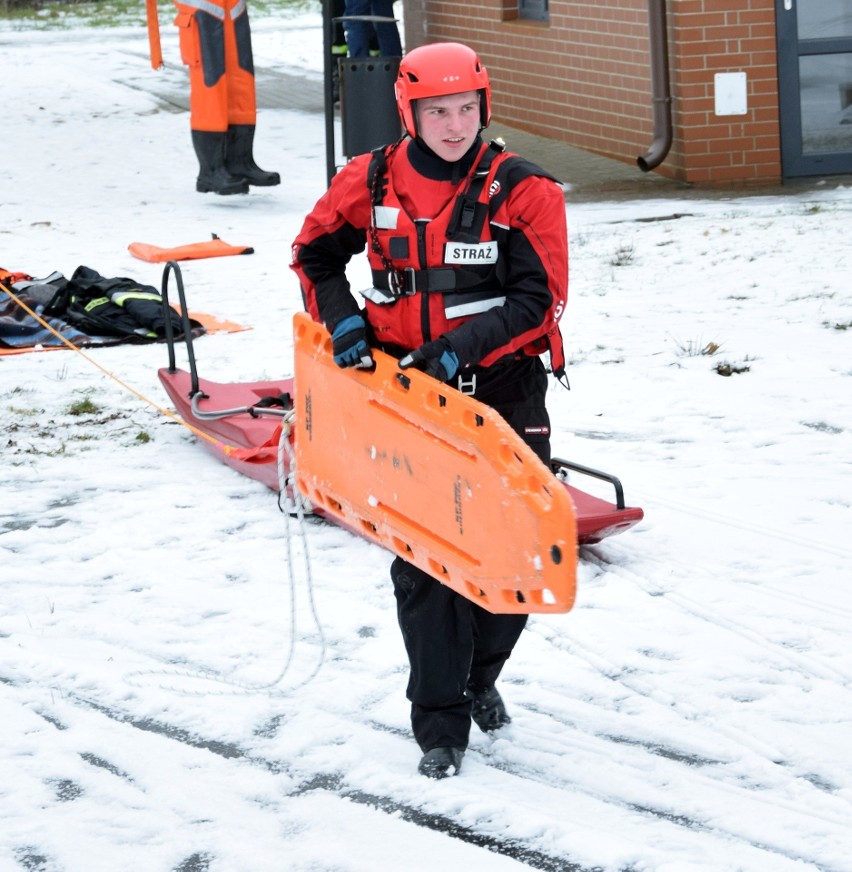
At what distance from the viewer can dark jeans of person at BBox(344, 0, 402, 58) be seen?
12.1 metres

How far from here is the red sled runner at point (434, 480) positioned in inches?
115

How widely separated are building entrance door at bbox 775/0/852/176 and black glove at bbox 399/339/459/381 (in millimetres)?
8228

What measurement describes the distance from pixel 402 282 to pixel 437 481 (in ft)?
1.52

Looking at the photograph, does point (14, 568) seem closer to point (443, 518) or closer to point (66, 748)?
point (66, 748)

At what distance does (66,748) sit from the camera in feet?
12.0

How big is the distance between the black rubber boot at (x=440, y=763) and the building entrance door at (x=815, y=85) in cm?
832

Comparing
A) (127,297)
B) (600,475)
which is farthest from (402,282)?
(127,297)

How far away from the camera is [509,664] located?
4.05 metres

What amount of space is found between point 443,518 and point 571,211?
750cm

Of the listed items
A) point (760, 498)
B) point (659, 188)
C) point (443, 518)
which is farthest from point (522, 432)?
point (659, 188)

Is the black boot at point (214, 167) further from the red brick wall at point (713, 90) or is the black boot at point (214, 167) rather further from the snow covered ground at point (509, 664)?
the snow covered ground at point (509, 664)

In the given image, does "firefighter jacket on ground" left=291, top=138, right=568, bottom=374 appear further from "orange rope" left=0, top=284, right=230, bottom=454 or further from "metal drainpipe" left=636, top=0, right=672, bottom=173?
"metal drainpipe" left=636, top=0, right=672, bottom=173

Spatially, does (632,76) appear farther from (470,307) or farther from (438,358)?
(438,358)

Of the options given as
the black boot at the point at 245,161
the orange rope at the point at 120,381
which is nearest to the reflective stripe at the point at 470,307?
the orange rope at the point at 120,381
